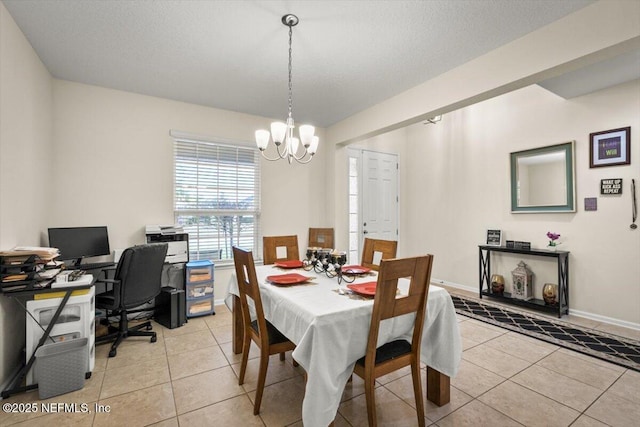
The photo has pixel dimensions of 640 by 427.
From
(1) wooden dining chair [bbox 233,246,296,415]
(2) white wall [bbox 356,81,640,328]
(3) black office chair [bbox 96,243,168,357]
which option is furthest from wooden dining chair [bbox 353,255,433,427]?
(2) white wall [bbox 356,81,640,328]

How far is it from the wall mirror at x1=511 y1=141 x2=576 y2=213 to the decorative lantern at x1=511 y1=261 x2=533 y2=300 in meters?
0.80

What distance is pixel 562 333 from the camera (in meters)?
3.06

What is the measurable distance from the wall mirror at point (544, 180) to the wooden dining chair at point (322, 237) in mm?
2668

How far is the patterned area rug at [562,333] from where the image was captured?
8.54 ft

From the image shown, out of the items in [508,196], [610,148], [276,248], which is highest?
[610,148]

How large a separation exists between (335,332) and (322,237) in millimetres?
2251

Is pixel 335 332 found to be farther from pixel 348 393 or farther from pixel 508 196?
pixel 508 196

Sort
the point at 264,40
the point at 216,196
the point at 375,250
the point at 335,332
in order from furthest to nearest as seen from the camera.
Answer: the point at 216,196
the point at 375,250
the point at 264,40
the point at 335,332

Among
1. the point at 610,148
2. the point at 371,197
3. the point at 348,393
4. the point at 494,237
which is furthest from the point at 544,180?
the point at 348,393

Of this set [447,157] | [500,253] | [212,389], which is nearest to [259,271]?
[212,389]

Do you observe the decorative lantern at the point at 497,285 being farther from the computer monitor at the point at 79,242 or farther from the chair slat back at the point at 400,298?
the computer monitor at the point at 79,242

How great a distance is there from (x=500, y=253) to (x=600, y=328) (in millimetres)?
1350

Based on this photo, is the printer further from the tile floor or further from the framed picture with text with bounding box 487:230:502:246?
the framed picture with text with bounding box 487:230:502:246

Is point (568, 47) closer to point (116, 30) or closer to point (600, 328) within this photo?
point (600, 328)
